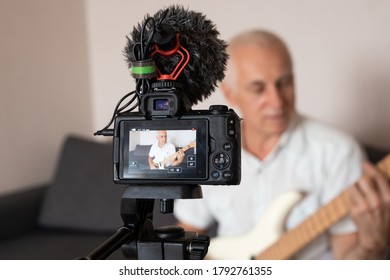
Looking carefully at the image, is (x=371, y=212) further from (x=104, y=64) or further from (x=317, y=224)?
(x=104, y=64)

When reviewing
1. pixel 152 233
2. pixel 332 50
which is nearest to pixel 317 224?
pixel 332 50

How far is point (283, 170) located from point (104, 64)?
2.16 ft

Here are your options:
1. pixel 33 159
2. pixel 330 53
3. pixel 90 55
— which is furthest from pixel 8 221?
pixel 330 53

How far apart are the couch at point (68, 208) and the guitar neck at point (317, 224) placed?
0.62 metres

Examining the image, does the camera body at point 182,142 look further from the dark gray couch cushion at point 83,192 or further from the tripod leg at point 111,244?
the dark gray couch cushion at point 83,192

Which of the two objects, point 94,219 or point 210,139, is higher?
point 210,139

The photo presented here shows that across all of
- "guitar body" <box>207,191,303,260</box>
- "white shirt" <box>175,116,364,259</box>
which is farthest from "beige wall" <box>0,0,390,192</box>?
"guitar body" <box>207,191,303,260</box>

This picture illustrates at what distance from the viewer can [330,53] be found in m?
1.58

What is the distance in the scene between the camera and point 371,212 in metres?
1.22

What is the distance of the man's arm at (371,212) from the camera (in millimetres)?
1217

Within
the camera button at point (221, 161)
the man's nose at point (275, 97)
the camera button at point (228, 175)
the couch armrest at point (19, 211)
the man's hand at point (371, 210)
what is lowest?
the couch armrest at point (19, 211)

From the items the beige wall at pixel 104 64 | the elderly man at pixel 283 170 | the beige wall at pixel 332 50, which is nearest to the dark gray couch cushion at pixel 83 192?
the beige wall at pixel 104 64
